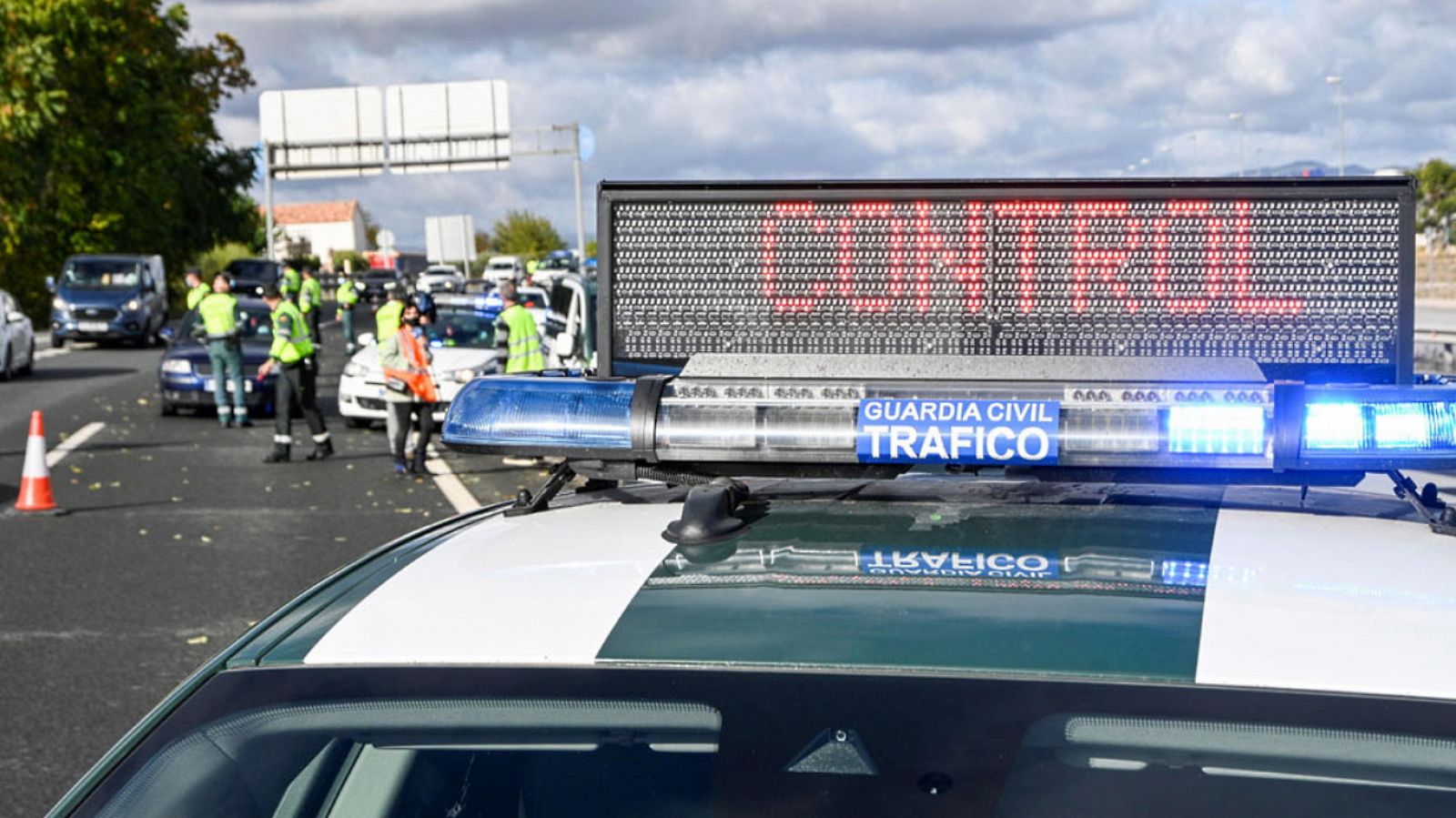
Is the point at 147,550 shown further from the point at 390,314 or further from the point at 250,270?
the point at 250,270

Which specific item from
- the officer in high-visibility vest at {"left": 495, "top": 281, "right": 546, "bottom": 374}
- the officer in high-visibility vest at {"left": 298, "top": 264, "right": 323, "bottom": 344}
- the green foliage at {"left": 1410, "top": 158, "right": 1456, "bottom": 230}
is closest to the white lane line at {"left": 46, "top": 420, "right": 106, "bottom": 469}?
the officer in high-visibility vest at {"left": 495, "top": 281, "right": 546, "bottom": 374}

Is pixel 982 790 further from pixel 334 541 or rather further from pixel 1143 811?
pixel 334 541

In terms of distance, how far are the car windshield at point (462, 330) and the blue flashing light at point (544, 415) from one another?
69.3 ft

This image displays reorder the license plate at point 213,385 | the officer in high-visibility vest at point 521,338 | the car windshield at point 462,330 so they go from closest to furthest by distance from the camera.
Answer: the officer in high-visibility vest at point 521,338 → the license plate at point 213,385 → the car windshield at point 462,330

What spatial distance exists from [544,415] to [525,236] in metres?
168

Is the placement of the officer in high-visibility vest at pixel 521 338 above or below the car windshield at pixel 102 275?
below

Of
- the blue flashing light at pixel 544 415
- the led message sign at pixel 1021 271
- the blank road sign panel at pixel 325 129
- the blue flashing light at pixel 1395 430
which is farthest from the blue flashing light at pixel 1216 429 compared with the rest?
the blank road sign panel at pixel 325 129

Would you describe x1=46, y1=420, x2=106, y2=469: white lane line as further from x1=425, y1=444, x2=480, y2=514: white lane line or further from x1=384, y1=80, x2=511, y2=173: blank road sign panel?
x1=384, y1=80, x2=511, y2=173: blank road sign panel

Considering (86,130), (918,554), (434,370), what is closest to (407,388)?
(434,370)

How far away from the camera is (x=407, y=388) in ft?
59.4

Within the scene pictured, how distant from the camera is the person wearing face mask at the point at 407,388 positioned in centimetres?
1809

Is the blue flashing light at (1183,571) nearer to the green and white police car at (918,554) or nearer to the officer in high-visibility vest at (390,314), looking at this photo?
the green and white police car at (918,554)

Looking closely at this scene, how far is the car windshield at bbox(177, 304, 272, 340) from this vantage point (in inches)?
1001

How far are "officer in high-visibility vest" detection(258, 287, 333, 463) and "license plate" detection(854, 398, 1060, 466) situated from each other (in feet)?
55.1
